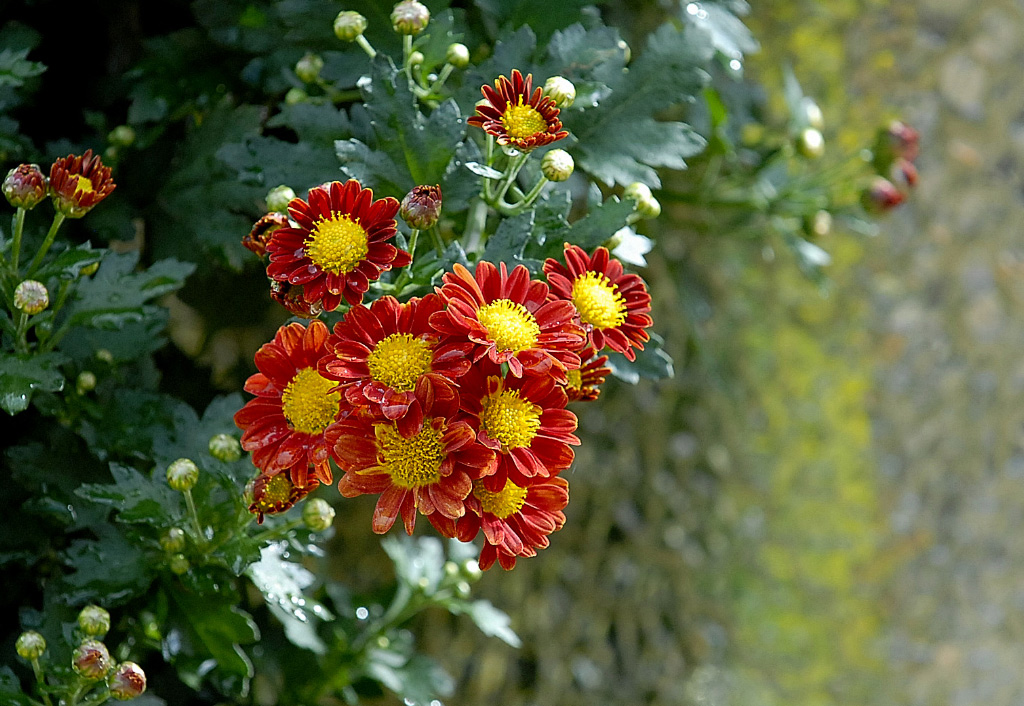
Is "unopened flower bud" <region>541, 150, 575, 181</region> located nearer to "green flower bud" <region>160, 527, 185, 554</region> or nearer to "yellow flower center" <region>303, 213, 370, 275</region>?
"yellow flower center" <region>303, 213, 370, 275</region>

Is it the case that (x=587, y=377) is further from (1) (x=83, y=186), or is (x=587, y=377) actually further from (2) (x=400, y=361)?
(1) (x=83, y=186)

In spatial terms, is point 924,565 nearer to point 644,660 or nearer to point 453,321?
point 644,660

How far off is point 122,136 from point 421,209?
0.34 meters

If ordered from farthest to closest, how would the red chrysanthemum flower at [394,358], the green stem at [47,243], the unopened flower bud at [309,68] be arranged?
the unopened flower bud at [309,68] → the green stem at [47,243] → the red chrysanthemum flower at [394,358]

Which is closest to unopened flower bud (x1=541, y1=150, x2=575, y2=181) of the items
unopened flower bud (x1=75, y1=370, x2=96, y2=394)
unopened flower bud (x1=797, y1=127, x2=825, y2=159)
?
unopened flower bud (x1=75, y1=370, x2=96, y2=394)

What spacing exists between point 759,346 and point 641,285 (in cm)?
113

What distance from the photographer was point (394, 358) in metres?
0.40

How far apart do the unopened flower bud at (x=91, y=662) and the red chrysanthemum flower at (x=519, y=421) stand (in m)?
0.24

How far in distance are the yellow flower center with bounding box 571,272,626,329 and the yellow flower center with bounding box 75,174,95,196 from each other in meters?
0.28

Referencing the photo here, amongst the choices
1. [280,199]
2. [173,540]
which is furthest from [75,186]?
[173,540]

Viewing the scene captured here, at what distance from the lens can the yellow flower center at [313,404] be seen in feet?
1.38

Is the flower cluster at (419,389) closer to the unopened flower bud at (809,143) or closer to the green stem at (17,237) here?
the green stem at (17,237)

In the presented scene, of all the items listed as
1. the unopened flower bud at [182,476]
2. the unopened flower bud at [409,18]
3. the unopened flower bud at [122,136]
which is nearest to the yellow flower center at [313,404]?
the unopened flower bud at [182,476]

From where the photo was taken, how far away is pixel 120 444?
1.85ft
